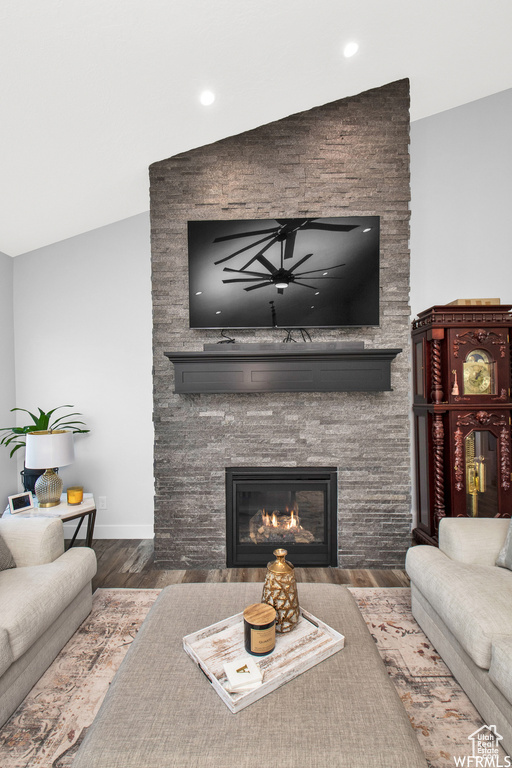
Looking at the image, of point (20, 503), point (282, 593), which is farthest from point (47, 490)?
point (282, 593)

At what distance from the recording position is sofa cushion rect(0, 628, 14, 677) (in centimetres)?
139

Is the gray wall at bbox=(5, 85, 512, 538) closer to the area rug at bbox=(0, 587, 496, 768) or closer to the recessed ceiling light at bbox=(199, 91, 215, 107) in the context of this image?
the recessed ceiling light at bbox=(199, 91, 215, 107)

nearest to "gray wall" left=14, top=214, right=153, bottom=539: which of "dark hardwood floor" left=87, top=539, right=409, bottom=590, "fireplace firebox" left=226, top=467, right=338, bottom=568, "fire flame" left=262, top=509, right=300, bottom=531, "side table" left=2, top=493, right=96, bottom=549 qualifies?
"dark hardwood floor" left=87, top=539, right=409, bottom=590

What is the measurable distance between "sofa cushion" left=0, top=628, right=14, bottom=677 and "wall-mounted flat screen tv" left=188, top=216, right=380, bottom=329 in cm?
196

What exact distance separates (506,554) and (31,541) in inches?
88.5

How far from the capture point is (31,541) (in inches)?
78.3

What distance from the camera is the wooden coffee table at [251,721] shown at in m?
0.92

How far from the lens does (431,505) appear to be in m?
2.97

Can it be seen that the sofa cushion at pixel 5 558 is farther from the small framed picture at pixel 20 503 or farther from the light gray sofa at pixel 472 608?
the light gray sofa at pixel 472 608

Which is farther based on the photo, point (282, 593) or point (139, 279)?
point (139, 279)

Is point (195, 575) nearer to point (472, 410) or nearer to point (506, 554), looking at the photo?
point (506, 554)

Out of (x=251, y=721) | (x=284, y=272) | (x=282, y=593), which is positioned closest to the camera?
(x=251, y=721)

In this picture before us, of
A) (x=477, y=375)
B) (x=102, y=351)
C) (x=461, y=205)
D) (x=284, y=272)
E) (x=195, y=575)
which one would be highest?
(x=461, y=205)

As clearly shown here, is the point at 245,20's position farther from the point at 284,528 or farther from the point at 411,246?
the point at 284,528
